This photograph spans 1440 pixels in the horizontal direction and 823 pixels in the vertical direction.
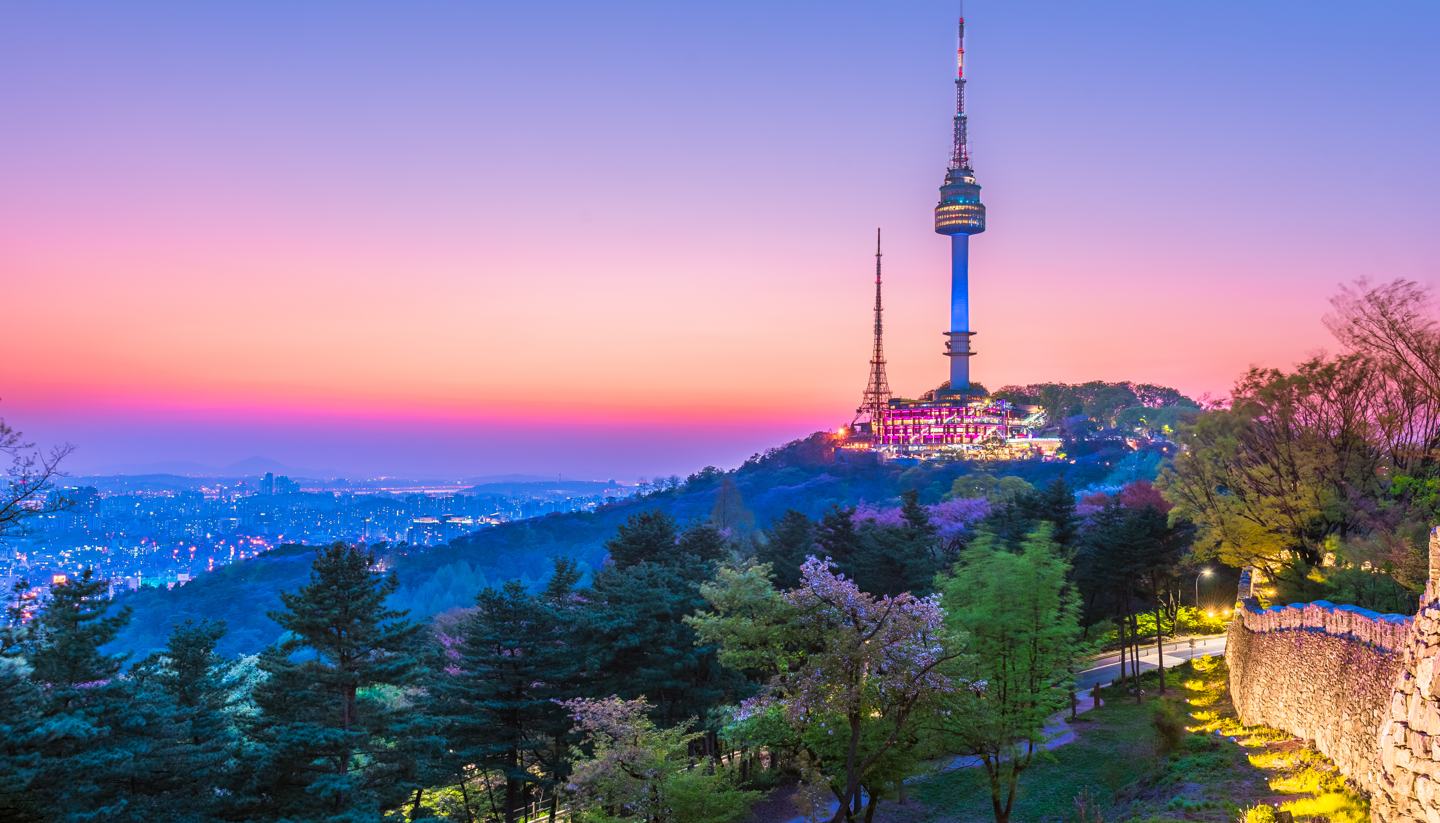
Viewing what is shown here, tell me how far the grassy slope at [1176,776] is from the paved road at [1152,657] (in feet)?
10.5

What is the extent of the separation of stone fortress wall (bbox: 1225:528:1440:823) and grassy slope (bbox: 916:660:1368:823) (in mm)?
524

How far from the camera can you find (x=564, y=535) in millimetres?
118250

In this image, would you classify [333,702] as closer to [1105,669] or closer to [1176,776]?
[1176,776]

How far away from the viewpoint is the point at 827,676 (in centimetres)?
1529

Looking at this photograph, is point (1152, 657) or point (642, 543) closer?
point (1152, 657)

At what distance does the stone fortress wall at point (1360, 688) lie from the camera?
854cm

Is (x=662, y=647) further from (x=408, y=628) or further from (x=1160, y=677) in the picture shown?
(x=1160, y=677)

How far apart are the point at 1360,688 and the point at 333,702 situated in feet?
A: 60.4

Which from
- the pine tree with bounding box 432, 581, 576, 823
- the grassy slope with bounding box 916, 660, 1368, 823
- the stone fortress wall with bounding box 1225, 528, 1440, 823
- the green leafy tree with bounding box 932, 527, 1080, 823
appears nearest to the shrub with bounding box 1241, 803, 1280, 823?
the grassy slope with bounding box 916, 660, 1368, 823

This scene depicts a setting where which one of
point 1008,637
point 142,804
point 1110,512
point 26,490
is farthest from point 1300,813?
point 1110,512

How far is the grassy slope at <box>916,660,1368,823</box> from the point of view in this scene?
13.2m

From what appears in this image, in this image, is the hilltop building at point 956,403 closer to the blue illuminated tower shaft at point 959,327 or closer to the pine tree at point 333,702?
the blue illuminated tower shaft at point 959,327

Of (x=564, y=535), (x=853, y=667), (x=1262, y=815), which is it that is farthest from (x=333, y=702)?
(x=564, y=535)

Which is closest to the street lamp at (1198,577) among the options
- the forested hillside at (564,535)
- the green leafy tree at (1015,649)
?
the green leafy tree at (1015,649)
